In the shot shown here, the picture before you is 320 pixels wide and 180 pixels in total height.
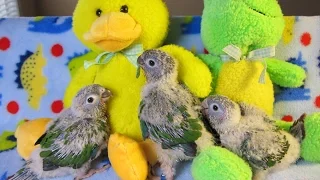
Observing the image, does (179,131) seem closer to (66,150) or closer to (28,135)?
(66,150)

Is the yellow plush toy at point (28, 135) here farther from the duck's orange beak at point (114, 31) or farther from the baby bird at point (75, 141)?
the duck's orange beak at point (114, 31)

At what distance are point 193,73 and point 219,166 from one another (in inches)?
8.1

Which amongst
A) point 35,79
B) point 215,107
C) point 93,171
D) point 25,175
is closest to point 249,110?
point 215,107

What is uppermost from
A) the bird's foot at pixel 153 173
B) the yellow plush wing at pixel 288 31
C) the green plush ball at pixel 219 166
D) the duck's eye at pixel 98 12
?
the duck's eye at pixel 98 12

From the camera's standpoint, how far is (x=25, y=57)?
1178 millimetres

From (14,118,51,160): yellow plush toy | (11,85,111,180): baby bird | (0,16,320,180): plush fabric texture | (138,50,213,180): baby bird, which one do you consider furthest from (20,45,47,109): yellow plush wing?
(138,50,213,180): baby bird

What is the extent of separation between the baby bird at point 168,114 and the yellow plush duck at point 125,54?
4 centimetres

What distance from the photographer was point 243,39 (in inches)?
36.1

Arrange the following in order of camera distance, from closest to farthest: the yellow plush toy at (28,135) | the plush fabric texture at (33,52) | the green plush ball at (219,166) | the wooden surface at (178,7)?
the green plush ball at (219,166) → the yellow plush toy at (28,135) → the plush fabric texture at (33,52) → the wooden surface at (178,7)

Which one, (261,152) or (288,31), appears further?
(288,31)

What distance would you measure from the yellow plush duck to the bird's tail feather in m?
0.15

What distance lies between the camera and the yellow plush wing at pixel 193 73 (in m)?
0.93

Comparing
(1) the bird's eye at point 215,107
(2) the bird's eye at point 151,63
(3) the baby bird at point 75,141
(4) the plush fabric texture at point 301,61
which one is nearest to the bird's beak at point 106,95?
(3) the baby bird at point 75,141

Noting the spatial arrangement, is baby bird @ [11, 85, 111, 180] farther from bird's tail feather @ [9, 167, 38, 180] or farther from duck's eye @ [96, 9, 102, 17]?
duck's eye @ [96, 9, 102, 17]
